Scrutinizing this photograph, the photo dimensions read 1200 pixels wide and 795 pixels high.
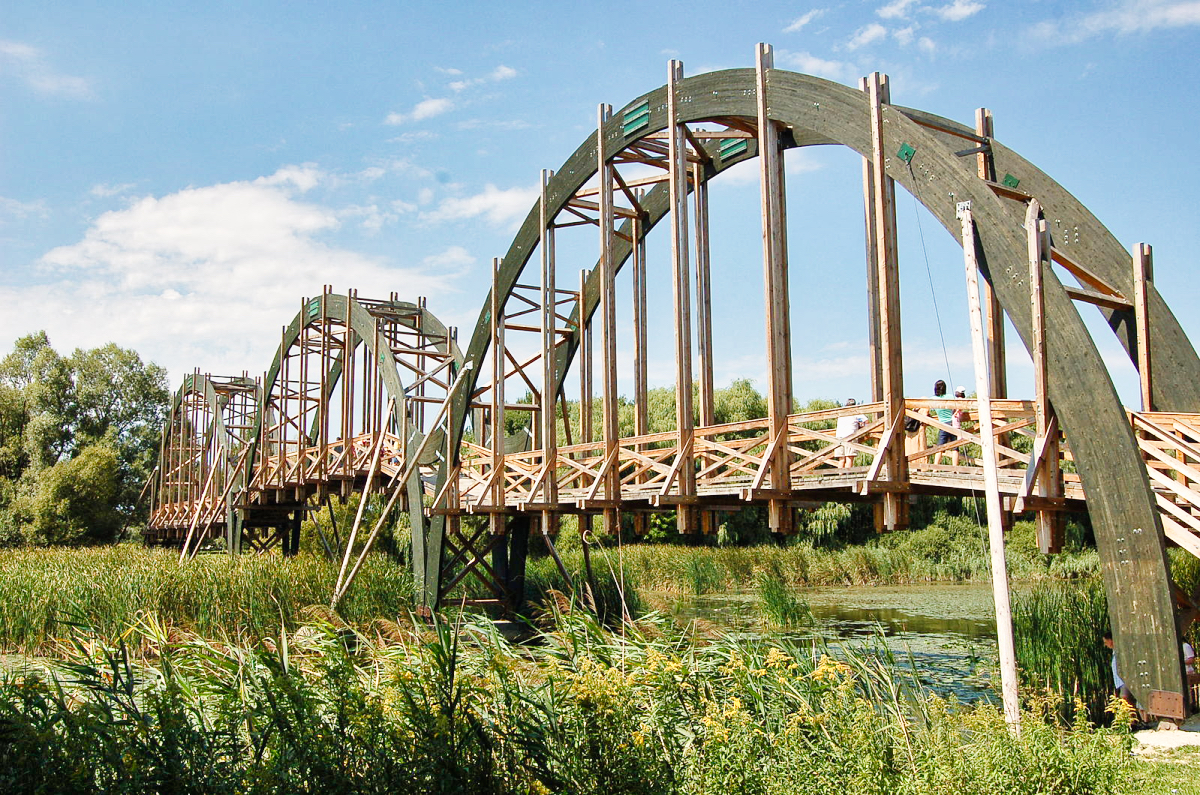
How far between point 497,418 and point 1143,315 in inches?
391

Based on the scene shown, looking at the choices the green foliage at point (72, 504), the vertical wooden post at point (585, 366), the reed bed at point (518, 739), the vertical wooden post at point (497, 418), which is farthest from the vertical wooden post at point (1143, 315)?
the green foliage at point (72, 504)

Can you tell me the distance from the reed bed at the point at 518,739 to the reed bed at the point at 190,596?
26.1 ft

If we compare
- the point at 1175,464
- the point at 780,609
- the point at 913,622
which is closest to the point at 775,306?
the point at 1175,464

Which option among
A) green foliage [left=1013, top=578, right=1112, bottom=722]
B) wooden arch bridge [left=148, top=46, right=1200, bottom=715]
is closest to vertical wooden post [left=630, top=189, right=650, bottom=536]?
wooden arch bridge [left=148, top=46, right=1200, bottom=715]

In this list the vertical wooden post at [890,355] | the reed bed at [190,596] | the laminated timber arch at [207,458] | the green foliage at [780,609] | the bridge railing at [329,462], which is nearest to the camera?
the vertical wooden post at [890,355]

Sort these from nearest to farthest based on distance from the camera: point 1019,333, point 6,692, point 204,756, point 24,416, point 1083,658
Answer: point 204,756 < point 6,692 < point 1019,333 < point 1083,658 < point 24,416

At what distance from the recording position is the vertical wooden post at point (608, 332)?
48.2 feet

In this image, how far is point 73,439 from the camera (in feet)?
180

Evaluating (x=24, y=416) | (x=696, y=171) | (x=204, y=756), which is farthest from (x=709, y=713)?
(x=24, y=416)

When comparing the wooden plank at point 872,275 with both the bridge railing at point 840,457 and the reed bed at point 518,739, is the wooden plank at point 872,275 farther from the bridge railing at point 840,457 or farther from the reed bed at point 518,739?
the reed bed at point 518,739

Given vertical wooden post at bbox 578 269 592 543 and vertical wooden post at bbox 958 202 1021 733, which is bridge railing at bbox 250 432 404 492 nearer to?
vertical wooden post at bbox 578 269 592 543

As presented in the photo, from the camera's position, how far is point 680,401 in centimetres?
1368

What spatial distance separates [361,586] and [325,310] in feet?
34.2

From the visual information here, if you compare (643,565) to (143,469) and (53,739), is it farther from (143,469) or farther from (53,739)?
(143,469)
